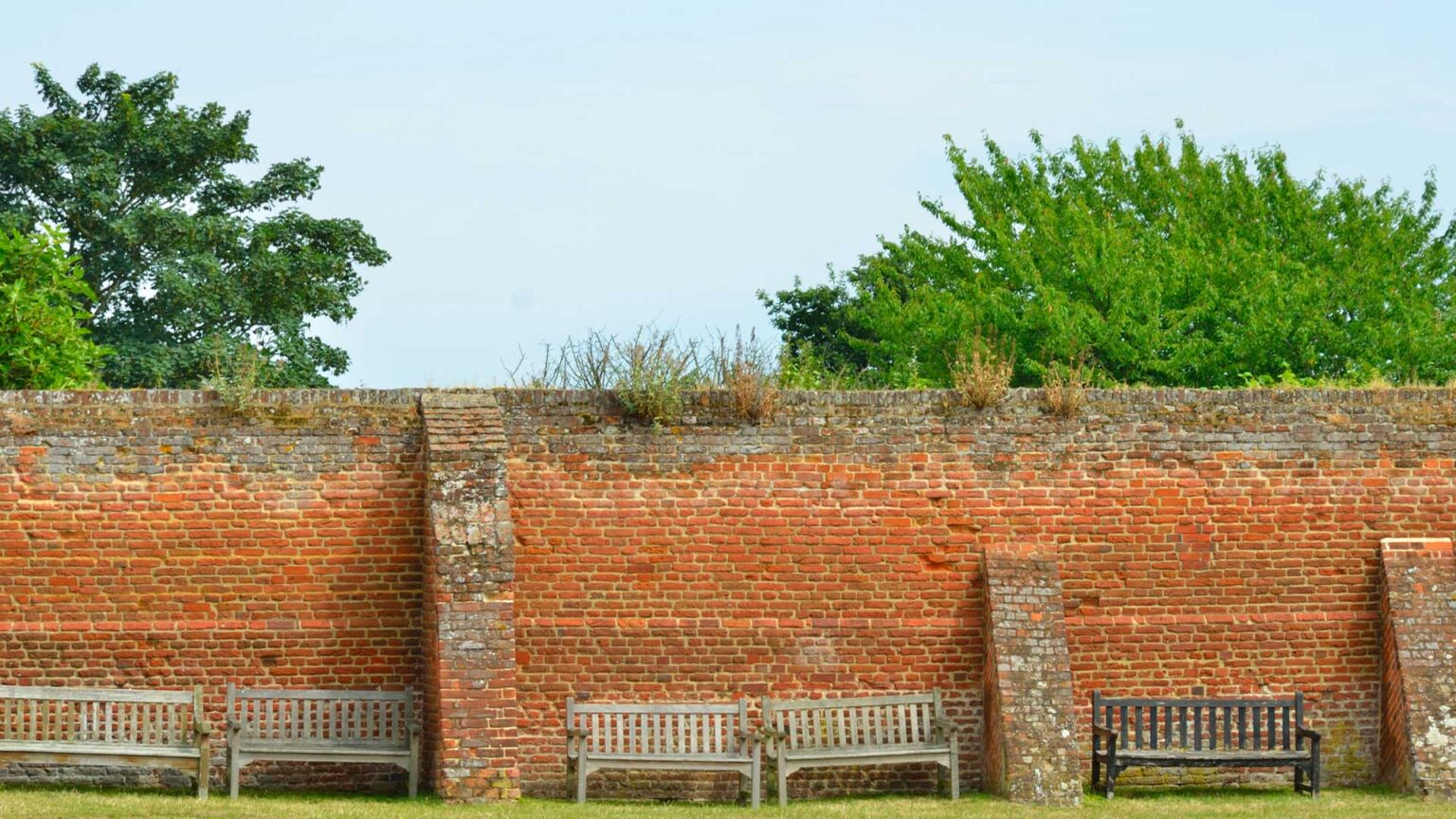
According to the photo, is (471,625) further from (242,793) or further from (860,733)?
(860,733)

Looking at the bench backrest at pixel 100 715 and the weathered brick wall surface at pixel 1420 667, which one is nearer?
the bench backrest at pixel 100 715

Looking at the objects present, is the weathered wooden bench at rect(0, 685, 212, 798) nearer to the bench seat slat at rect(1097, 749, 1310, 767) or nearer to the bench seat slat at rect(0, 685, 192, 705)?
the bench seat slat at rect(0, 685, 192, 705)

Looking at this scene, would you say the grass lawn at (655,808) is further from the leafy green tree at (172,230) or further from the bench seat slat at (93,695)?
the leafy green tree at (172,230)

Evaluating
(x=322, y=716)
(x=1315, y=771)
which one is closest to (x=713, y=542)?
(x=322, y=716)

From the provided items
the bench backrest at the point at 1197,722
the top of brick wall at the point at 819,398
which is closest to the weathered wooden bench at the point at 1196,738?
the bench backrest at the point at 1197,722

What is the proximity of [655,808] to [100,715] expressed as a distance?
167 inches

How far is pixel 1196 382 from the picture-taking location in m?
26.9

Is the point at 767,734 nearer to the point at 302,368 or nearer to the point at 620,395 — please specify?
the point at 620,395

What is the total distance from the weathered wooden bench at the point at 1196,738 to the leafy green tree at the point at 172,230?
1645 centimetres

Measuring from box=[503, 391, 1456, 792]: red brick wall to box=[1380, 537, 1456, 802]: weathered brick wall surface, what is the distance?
203 mm

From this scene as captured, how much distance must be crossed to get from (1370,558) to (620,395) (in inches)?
246

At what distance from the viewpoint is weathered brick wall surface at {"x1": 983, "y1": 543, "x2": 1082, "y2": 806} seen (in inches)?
515

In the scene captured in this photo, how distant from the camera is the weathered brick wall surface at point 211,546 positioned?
13328 millimetres

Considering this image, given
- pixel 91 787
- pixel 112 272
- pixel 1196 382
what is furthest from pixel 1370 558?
pixel 112 272
